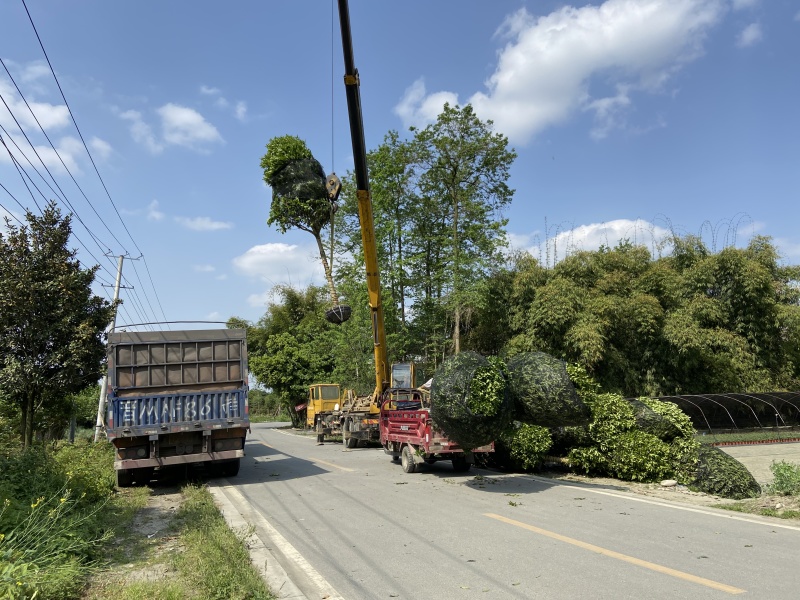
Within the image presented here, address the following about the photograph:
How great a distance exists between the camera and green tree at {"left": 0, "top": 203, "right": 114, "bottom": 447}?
14.1 metres

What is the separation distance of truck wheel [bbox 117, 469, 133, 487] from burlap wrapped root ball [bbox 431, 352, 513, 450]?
7.16 metres

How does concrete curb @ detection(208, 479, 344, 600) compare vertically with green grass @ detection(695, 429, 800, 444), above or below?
above

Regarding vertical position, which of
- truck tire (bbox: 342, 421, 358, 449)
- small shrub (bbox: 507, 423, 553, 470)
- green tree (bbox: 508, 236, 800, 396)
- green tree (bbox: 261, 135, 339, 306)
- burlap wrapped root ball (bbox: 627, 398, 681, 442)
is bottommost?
truck tire (bbox: 342, 421, 358, 449)

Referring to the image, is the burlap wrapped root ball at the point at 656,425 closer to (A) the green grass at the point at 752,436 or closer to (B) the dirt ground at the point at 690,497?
(B) the dirt ground at the point at 690,497

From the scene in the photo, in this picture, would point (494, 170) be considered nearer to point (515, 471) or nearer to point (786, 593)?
point (515, 471)

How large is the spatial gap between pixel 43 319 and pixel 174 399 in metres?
5.08

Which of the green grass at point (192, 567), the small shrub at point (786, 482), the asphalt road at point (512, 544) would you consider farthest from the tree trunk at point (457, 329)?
the green grass at point (192, 567)

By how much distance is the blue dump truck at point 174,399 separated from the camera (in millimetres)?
12031

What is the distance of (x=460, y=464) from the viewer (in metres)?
14.1

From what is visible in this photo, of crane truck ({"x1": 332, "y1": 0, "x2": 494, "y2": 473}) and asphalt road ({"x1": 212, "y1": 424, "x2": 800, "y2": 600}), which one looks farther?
crane truck ({"x1": 332, "y1": 0, "x2": 494, "y2": 473})

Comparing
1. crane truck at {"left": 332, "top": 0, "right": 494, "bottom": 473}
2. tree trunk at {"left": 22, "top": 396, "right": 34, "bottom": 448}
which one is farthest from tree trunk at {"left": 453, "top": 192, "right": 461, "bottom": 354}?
tree trunk at {"left": 22, "top": 396, "right": 34, "bottom": 448}

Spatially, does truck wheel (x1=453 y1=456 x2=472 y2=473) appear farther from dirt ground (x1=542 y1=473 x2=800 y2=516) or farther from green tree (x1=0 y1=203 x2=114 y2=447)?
green tree (x1=0 y1=203 x2=114 y2=447)

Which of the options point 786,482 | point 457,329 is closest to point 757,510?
point 786,482

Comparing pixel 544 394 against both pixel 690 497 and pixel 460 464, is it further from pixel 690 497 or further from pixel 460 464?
pixel 460 464
